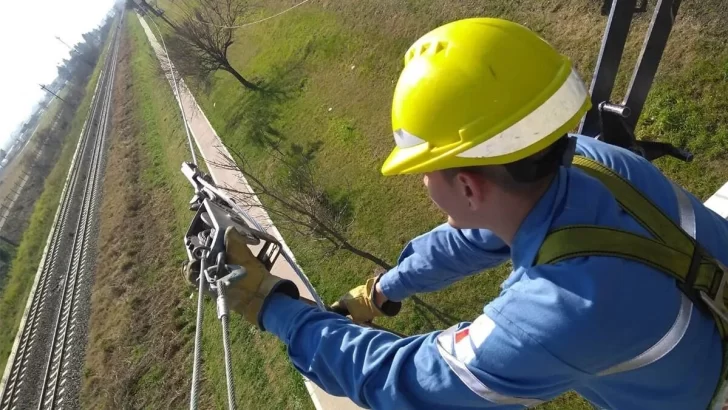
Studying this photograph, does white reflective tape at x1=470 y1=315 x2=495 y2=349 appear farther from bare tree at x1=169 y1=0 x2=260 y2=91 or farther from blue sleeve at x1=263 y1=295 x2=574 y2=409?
bare tree at x1=169 y1=0 x2=260 y2=91

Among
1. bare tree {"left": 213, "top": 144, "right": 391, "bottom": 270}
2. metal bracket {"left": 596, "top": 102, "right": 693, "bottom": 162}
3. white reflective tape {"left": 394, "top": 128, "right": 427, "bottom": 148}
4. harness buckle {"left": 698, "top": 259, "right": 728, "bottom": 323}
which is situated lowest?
bare tree {"left": 213, "top": 144, "right": 391, "bottom": 270}

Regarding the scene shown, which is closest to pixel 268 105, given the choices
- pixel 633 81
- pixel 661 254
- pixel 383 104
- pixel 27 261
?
pixel 383 104

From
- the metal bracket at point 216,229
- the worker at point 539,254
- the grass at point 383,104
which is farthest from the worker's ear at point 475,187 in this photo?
the grass at point 383,104

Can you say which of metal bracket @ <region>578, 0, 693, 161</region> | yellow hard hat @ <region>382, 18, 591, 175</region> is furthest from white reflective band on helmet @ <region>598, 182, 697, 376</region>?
metal bracket @ <region>578, 0, 693, 161</region>

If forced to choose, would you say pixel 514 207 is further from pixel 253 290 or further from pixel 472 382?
pixel 253 290

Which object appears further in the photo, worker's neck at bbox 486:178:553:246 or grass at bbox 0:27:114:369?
grass at bbox 0:27:114:369

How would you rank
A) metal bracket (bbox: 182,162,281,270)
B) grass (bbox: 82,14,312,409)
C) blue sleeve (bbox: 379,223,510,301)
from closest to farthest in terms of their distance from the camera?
1. blue sleeve (bbox: 379,223,510,301)
2. metal bracket (bbox: 182,162,281,270)
3. grass (bbox: 82,14,312,409)

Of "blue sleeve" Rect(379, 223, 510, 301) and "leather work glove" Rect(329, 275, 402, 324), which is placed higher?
"blue sleeve" Rect(379, 223, 510, 301)
